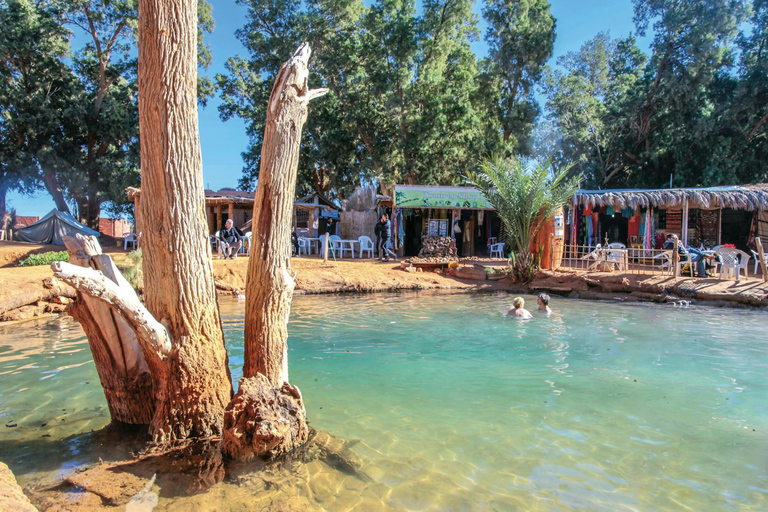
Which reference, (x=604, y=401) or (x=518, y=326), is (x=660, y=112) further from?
(x=604, y=401)

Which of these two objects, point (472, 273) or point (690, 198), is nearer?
point (472, 273)

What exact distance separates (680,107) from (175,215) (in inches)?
988

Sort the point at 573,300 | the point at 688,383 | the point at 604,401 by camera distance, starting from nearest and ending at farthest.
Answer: the point at 604,401 → the point at 688,383 → the point at 573,300

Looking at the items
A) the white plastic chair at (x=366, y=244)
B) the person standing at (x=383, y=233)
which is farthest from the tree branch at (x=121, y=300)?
the white plastic chair at (x=366, y=244)

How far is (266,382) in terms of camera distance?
148 inches

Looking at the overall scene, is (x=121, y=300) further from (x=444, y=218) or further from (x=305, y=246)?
(x=444, y=218)

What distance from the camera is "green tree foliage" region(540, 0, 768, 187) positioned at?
2069 cm

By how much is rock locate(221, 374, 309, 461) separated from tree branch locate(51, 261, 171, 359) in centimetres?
68

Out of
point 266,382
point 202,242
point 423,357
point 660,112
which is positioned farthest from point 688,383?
point 660,112

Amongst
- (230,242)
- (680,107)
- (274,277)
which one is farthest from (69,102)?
(680,107)

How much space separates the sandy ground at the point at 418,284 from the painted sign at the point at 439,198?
2.85 meters

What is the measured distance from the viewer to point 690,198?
15586mm

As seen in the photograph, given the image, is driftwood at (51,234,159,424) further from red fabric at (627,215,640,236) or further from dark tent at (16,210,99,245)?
dark tent at (16,210,99,245)

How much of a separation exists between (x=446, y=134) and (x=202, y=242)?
757 inches
